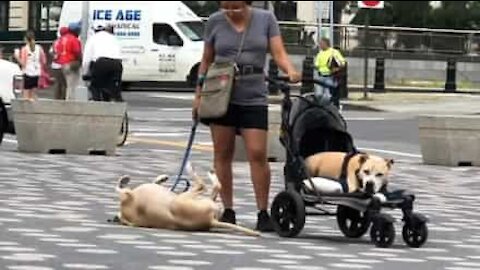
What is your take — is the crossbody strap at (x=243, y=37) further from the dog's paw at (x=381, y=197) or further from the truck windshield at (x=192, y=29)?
the truck windshield at (x=192, y=29)

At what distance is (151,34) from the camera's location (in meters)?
36.8

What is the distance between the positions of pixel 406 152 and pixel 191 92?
1772 cm

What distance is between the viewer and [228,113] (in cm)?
975

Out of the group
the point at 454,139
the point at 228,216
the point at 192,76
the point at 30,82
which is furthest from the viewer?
the point at 192,76

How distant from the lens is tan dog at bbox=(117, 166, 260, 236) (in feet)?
31.7

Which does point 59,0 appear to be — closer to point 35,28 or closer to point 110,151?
point 35,28

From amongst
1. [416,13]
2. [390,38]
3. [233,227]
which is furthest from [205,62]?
[416,13]

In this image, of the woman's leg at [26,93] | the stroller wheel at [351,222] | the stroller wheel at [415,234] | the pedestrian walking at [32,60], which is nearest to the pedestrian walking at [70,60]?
the pedestrian walking at [32,60]

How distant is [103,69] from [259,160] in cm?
1013

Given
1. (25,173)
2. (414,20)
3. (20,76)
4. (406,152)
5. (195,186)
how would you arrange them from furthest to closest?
(414,20), (406,152), (20,76), (25,173), (195,186)

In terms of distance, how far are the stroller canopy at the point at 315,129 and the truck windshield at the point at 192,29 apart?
2625 centimetres

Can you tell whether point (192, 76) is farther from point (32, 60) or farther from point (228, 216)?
point (228, 216)

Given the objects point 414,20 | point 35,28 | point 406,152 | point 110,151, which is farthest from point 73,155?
point 414,20

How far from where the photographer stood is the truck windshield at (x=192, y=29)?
119ft
